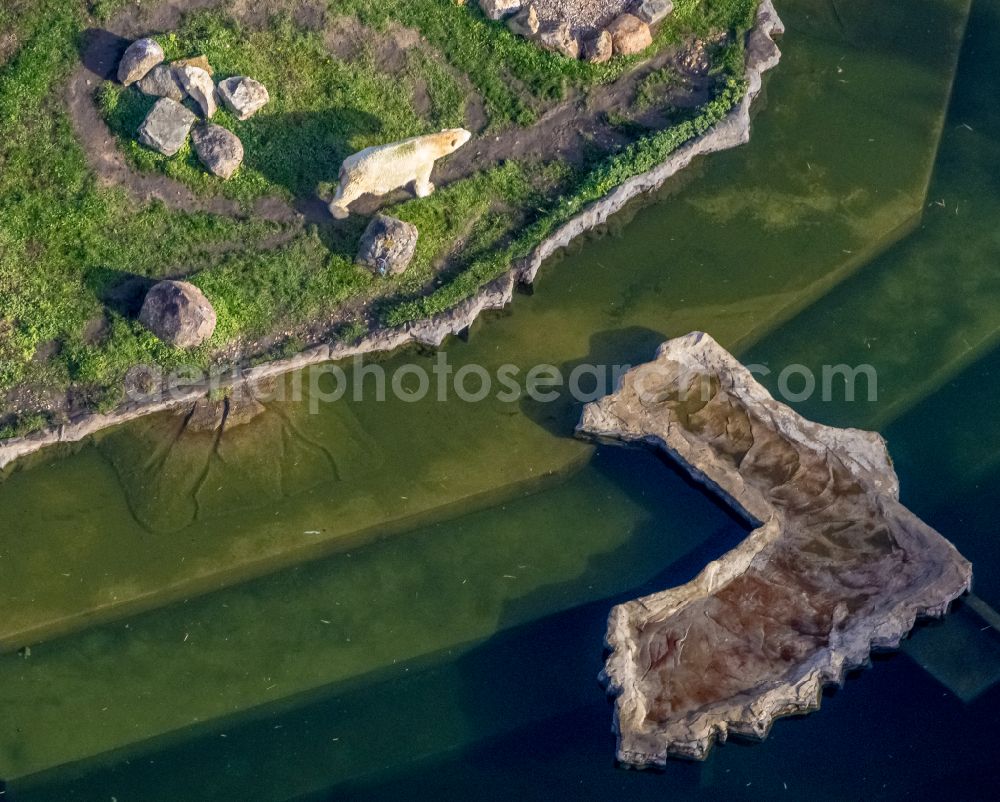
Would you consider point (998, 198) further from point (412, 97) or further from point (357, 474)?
point (357, 474)

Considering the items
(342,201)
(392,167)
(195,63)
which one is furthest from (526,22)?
(195,63)

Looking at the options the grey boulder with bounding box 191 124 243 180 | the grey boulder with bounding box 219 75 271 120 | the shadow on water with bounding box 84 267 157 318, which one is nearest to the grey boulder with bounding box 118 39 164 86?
the grey boulder with bounding box 219 75 271 120

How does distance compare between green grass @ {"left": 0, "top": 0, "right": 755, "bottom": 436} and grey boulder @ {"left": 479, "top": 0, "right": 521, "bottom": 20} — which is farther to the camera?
grey boulder @ {"left": 479, "top": 0, "right": 521, "bottom": 20}

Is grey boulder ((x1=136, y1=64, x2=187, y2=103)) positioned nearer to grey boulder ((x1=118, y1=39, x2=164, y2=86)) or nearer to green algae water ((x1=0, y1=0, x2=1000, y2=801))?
grey boulder ((x1=118, y1=39, x2=164, y2=86))

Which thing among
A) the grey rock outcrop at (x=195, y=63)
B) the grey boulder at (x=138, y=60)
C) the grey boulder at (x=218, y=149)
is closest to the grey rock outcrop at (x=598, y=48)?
the grey boulder at (x=218, y=149)

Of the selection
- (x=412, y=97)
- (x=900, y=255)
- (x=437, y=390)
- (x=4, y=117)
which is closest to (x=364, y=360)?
(x=437, y=390)
